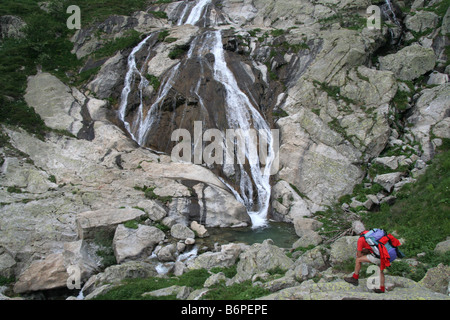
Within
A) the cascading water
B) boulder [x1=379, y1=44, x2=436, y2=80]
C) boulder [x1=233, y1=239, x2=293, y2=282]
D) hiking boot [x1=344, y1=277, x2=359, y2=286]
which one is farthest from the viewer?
boulder [x1=379, y1=44, x2=436, y2=80]

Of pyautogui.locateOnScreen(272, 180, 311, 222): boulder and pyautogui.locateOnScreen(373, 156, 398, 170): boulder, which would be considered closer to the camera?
pyautogui.locateOnScreen(272, 180, 311, 222): boulder

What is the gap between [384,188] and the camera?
1802 cm

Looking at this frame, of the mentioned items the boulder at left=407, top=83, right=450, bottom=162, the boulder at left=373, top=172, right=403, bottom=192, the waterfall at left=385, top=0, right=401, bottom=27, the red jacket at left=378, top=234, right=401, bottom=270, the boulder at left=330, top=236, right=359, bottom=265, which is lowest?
the boulder at left=330, top=236, right=359, bottom=265

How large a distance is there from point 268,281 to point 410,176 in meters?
14.1

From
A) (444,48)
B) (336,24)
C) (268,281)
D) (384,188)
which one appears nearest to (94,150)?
(268,281)

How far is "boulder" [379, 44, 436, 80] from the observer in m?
24.1

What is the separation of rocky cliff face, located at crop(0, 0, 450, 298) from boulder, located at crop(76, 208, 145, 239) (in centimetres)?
7

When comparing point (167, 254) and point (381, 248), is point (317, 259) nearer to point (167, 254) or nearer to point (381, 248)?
point (381, 248)

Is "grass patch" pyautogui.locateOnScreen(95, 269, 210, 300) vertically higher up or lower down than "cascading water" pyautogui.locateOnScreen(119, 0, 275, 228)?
lower down

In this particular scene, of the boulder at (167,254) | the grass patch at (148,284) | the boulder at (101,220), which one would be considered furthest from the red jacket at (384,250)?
the boulder at (101,220)

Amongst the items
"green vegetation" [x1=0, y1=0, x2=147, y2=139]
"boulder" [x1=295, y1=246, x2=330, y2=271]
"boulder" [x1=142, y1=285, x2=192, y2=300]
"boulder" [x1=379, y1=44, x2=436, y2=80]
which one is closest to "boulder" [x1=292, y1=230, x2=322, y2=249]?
"boulder" [x1=295, y1=246, x2=330, y2=271]

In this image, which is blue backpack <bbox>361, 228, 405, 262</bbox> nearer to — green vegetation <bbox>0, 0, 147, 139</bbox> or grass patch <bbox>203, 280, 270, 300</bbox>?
grass patch <bbox>203, 280, 270, 300</bbox>

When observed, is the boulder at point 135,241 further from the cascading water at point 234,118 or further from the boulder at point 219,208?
the cascading water at point 234,118

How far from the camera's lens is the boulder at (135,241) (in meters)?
13.1
